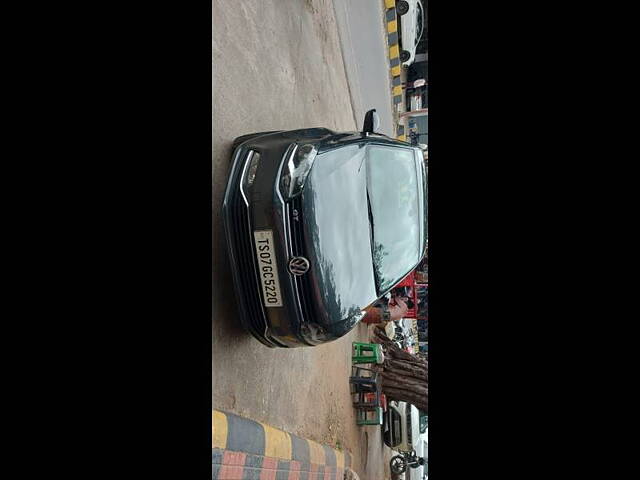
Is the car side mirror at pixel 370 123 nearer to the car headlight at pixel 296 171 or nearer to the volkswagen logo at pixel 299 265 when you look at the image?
the car headlight at pixel 296 171

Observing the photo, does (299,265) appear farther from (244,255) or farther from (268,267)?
(244,255)

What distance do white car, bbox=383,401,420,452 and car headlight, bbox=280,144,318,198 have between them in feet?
25.0

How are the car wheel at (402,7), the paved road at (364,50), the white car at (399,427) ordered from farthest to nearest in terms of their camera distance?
the car wheel at (402,7) < the white car at (399,427) < the paved road at (364,50)

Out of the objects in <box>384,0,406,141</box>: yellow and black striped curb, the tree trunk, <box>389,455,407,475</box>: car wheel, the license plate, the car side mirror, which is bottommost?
<box>389,455,407,475</box>: car wheel

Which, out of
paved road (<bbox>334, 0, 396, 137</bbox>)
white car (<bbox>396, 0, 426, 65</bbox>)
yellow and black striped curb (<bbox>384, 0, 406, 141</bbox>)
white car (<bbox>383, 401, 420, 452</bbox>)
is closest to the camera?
paved road (<bbox>334, 0, 396, 137</bbox>)

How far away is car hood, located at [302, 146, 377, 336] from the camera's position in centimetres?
320

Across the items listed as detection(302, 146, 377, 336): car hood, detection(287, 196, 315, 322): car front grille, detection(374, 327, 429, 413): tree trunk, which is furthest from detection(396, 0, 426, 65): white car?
detection(287, 196, 315, 322): car front grille

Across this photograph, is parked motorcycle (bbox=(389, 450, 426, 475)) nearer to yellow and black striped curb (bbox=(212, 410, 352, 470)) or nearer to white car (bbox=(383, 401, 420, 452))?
white car (bbox=(383, 401, 420, 452))

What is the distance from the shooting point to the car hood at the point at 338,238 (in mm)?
3201

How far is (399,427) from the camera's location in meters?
9.92

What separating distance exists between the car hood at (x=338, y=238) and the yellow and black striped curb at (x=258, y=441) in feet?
2.88

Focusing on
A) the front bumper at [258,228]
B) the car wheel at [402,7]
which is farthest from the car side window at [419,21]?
the front bumper at [258,228]
